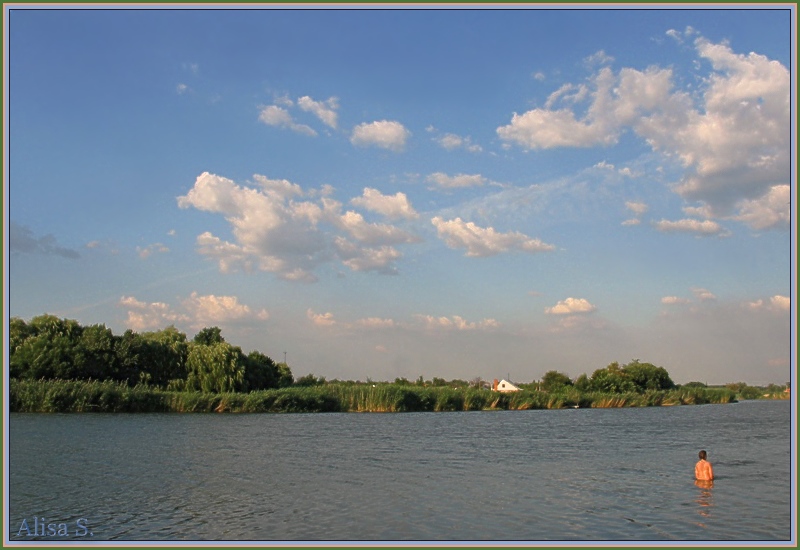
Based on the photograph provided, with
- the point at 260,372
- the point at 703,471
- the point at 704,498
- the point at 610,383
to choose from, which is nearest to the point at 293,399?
the point at 260,372

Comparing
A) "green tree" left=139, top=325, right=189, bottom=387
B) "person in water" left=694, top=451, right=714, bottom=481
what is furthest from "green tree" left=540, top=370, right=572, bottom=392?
"person in water" left=694, top=451, right=714, bottom=481

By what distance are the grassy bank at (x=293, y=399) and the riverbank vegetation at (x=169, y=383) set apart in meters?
0.07

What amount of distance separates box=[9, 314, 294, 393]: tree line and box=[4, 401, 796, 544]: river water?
14.2 meters

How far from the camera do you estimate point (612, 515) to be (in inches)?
672

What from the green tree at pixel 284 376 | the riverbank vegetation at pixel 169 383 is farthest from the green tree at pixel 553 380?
the green tree at pixel 284 376

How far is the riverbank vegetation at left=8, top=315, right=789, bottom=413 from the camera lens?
156ft

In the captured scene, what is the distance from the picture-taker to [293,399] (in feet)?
186

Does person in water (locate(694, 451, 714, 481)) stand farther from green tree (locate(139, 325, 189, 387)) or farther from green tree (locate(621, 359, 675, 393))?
green tree (locate(621, 359, 675, 393))

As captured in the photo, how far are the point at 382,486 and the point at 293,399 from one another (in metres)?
37.0

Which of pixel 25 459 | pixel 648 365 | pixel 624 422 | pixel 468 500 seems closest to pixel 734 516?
pixel 468 500

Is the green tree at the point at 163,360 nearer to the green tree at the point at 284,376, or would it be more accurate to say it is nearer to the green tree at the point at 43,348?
the green tree at the point at 43,348

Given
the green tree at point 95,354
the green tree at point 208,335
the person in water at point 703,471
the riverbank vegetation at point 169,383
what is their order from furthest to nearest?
the green tree at point 208,335 → the green tree at point 95,354 → the riverbank vegetation at point 169,383 → the person in water at point 703,471

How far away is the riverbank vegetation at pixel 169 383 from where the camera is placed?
156ft

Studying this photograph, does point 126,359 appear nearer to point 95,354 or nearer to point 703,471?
point 95,354
